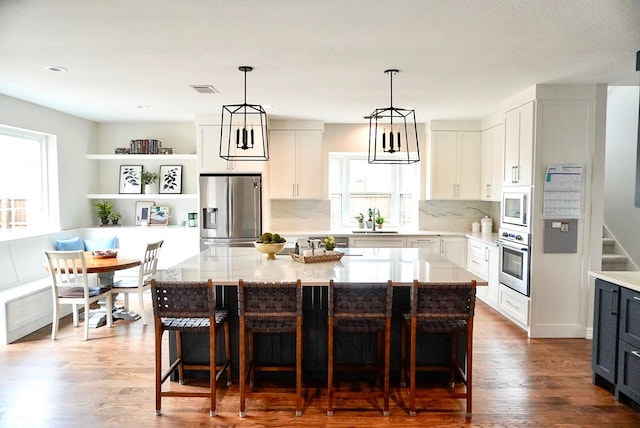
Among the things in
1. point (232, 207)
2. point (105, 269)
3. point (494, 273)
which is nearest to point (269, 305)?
point (105, 269)

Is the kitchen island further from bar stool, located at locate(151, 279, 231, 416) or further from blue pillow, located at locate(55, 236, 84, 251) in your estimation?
blue pillow, located at locate(55, 236, 84, 251)

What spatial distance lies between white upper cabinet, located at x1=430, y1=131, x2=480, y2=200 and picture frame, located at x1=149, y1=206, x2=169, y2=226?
158 inches

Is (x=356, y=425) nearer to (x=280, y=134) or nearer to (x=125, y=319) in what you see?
(x=125, y=319)

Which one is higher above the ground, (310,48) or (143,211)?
(310,48)

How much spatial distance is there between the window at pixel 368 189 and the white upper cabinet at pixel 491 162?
3.47ft

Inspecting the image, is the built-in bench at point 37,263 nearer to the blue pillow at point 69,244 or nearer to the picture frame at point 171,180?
the blue pillow at point 69,244

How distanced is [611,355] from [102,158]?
630 centimetres

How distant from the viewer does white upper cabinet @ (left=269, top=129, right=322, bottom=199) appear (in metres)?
6.04

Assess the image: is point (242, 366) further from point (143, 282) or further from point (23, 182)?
point (23, 182)

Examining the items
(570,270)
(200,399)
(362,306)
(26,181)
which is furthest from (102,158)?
(570,270)

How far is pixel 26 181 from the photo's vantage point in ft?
17.0

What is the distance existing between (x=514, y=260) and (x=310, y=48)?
3.17m

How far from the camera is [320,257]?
3514 mm

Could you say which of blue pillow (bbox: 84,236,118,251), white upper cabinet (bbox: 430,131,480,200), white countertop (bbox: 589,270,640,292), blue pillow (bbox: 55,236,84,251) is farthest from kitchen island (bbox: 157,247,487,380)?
white upper cabinet (bbox: 430,131,480,200)
